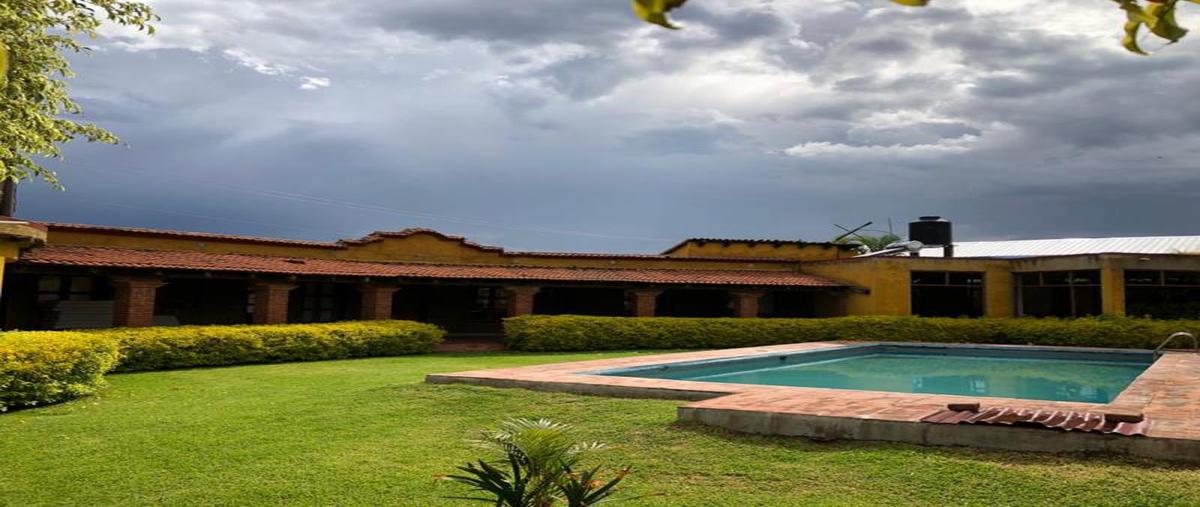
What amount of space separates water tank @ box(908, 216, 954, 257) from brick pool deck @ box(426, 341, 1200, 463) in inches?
852

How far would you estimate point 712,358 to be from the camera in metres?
15.6

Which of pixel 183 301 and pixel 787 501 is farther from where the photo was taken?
pixel 183 301

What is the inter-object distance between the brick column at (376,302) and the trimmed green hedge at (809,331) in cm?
342

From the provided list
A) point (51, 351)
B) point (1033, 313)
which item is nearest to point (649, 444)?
point (51, 351)

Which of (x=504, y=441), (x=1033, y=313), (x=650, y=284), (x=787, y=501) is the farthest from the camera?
(x=1033, y=313)

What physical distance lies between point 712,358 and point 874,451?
9458 mm

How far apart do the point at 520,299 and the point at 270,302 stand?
715 cm

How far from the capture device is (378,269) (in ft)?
72.4

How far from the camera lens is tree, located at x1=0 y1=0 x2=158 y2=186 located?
11.8m

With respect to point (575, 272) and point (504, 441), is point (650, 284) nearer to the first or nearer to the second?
point (575, 272)

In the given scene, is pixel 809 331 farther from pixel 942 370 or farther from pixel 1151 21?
pixel 1151 21

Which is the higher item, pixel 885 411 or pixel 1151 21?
pixel 1151 21

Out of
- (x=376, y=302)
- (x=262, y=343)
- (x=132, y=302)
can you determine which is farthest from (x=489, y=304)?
(x=132, y=302)

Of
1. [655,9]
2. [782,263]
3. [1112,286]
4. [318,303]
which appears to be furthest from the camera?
[782,263]
